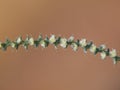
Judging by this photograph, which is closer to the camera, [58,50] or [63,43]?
[63,43]

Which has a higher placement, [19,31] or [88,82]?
[19,31]

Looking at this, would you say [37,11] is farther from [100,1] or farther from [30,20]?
[100,1]

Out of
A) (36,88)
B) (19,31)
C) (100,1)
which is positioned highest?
(100,1)

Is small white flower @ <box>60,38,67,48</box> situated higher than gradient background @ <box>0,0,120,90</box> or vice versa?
gradient background @ <box>0,0,120,90</box>

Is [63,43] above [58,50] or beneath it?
beneath

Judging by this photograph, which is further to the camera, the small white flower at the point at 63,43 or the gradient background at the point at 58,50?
the gradient background at the point at 58,50

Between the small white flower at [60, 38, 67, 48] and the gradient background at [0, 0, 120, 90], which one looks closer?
the small white flower at [60, 38, 67, 48]

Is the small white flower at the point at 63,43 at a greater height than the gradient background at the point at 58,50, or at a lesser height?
lesser

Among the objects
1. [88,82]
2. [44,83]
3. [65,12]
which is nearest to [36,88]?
[44,83]
